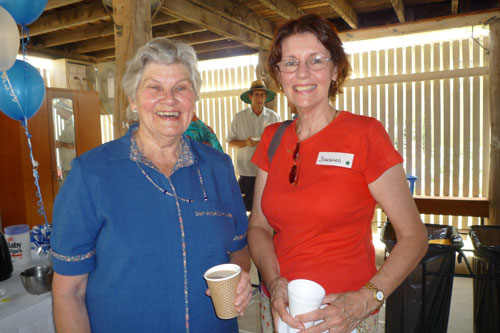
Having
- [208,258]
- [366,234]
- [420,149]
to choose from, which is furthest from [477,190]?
[208,258]

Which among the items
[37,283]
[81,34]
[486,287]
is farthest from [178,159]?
[81,34]

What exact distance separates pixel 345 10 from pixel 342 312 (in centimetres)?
525

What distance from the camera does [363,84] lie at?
707cm

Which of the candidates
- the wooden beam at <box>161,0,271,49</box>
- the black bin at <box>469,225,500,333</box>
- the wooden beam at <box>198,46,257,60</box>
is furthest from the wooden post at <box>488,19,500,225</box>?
the wooden beam at <box>198,46,257,60</box>

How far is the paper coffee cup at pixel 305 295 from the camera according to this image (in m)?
1.10

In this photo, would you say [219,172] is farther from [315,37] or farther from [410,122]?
[410,122]

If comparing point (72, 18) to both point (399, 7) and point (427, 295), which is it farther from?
point (427, 295)

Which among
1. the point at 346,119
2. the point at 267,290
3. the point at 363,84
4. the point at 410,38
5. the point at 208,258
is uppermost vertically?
the point at 410,38

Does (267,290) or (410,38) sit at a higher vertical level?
(410,38)

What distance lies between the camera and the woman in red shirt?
4.55 ft

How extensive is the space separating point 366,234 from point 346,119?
0.51 m

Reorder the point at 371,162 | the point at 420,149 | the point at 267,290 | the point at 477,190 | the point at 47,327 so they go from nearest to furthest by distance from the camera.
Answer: the point at 371,162 < the point at 267,290 < the point at 47,327 < the point at 477,190 < the point at 420,149

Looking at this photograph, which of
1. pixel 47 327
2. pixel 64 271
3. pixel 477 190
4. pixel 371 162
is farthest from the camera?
pixel 477 190

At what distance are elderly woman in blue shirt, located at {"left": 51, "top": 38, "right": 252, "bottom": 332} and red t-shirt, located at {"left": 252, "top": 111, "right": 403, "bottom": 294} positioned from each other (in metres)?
0.27
